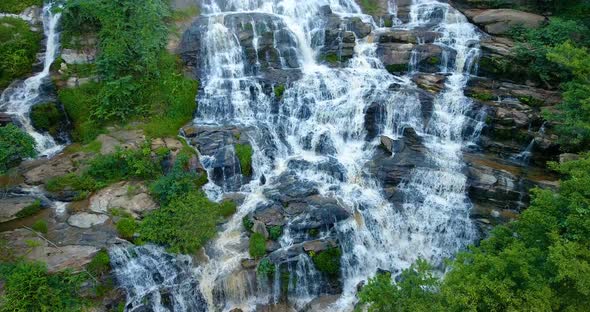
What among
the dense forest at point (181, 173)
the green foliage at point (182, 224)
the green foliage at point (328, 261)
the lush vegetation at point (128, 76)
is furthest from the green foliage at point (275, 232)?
the lush vegetation at point (128, 76)

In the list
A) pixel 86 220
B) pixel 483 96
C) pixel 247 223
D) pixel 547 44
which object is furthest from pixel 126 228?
pixel 547 44

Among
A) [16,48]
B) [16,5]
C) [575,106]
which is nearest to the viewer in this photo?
[575,106]

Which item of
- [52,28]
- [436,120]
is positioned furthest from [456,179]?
[52,28]

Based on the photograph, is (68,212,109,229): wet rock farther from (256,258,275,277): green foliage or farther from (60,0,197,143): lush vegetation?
(256,258,275,277): green foliage

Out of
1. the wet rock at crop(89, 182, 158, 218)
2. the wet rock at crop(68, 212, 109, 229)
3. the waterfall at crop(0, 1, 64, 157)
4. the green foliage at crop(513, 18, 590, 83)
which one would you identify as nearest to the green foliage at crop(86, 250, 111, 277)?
the wet rock at crop(68, 212, 109, 229)

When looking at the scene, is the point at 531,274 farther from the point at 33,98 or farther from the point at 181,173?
the point at 33,98

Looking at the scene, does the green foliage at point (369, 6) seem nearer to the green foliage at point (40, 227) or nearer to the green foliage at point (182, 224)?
the green foliage at point (182, 224)

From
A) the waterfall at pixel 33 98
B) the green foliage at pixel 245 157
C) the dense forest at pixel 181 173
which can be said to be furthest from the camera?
the waterfall at pixel 33 98
